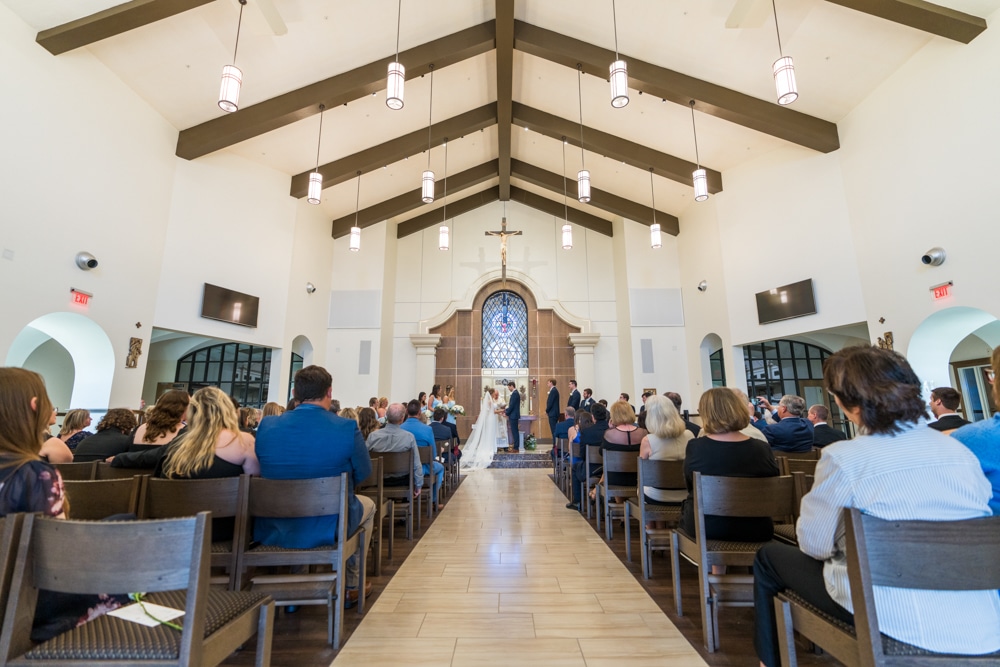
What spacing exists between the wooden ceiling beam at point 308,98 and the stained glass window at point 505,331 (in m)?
5.88

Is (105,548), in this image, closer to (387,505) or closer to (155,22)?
(387,505)

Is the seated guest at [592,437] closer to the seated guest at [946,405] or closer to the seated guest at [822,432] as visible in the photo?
the seated guest at [822,432]

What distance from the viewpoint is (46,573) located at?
95 cm

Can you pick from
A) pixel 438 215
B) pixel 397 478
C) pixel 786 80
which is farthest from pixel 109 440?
pixel 438 215

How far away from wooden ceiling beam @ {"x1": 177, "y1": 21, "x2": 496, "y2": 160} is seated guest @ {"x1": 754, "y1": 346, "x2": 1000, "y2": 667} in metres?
6.67

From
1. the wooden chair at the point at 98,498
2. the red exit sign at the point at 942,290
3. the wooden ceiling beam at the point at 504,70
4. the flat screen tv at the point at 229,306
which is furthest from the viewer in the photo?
the flat screen tv at the point at 229,306

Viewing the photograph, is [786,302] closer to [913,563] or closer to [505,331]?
[505,331]

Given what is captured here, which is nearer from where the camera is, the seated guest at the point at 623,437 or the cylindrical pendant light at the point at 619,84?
the seated guest at the point at 623,437

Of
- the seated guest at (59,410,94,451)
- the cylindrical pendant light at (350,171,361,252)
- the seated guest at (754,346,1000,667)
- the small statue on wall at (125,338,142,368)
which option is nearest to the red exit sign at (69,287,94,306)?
the small statue on wall at (125,338,142,368)

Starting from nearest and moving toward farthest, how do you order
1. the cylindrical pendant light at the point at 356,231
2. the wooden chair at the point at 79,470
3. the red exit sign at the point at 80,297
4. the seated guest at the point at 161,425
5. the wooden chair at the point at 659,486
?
1. the wooden chair at the point at 79,470
2. the seated guest at the point at 161,425
3. the wooden chair at the point at 659,486
4. the red exit sign at the point at 80,297
5. the cylindrical pendant light at the point at 356,231

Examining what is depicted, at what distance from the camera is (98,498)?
5.23 ft

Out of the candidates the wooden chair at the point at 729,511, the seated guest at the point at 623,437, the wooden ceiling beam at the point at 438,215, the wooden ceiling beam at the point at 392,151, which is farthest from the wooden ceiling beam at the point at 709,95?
the wooden chair at the point at 729,511

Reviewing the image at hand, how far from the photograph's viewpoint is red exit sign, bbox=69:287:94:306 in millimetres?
4816

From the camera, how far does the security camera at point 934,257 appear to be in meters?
4.68
